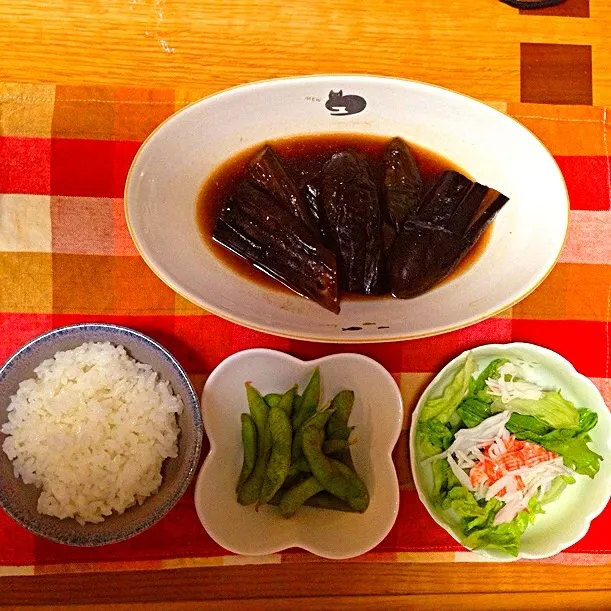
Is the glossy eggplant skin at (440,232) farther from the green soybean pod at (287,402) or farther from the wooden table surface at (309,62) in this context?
the green soybean pod at (287,402)

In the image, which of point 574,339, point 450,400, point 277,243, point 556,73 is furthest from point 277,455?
point 556,73

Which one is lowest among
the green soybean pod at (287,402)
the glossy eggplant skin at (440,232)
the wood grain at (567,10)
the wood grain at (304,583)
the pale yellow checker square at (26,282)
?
the wood grain at (304,583)

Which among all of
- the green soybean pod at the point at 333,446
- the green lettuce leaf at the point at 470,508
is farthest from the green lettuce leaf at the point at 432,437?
the green soybean pod at the point at 333,446

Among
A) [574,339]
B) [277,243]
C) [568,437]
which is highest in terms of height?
[277,243]

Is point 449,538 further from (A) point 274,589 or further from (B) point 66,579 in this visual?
(B) point 66,579

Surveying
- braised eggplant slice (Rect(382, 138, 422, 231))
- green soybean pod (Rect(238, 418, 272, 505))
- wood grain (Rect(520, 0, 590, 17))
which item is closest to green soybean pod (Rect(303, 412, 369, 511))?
green soybean pod (Rect(238, 418, 272, 505))

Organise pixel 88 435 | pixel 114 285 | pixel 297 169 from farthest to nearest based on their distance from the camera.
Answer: pixel 297 169
pixel 114 285
pixel 88 435

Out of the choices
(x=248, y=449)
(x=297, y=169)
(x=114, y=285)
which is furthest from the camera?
(x=297, y=169)

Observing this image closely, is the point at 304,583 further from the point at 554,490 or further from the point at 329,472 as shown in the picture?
the point at 554,490
